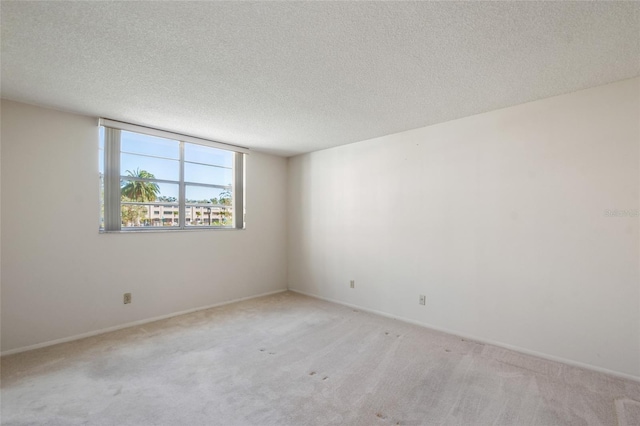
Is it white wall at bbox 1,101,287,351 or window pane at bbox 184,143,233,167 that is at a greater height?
window pane at bbox 184,143,233,167

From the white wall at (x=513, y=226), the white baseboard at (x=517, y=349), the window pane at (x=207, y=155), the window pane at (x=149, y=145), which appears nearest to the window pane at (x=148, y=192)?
the window pane at (x=149, y=145)

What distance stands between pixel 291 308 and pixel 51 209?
2.95m

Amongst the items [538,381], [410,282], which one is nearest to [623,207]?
[538,381]

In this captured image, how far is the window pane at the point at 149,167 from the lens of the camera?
3.42 metres

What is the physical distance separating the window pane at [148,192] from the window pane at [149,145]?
0.38 metres

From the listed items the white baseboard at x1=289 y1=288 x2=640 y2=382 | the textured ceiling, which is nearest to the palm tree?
the textured ceiling

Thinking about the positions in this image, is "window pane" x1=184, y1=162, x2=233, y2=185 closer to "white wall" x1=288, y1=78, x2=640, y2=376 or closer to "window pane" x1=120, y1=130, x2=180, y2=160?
"window pane" x1=120, y1=130, x2=180, y2=160

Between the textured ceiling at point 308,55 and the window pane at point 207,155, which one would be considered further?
the window pane at point 207,155

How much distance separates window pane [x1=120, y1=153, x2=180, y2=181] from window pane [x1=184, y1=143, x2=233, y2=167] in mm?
221

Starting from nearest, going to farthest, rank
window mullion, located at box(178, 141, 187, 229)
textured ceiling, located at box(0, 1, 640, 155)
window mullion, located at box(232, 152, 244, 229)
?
textured ceiling, located at box(0, 1, 640, 155) < window mullion, located at box(178, 141, 187, 229) < window mullion, located at box(232, 152, 244, 229)

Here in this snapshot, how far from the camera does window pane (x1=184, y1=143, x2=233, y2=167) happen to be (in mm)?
3992

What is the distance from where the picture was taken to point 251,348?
2818 mm

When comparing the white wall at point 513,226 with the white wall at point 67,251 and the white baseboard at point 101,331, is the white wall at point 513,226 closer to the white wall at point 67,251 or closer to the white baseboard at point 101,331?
the white baseboard at point 101,331

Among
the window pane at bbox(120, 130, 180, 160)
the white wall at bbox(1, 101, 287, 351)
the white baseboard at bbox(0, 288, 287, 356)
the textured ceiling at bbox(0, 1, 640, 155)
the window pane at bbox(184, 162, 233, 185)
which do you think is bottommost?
the white baseboard at bbox(0, 288, 287, 356)
